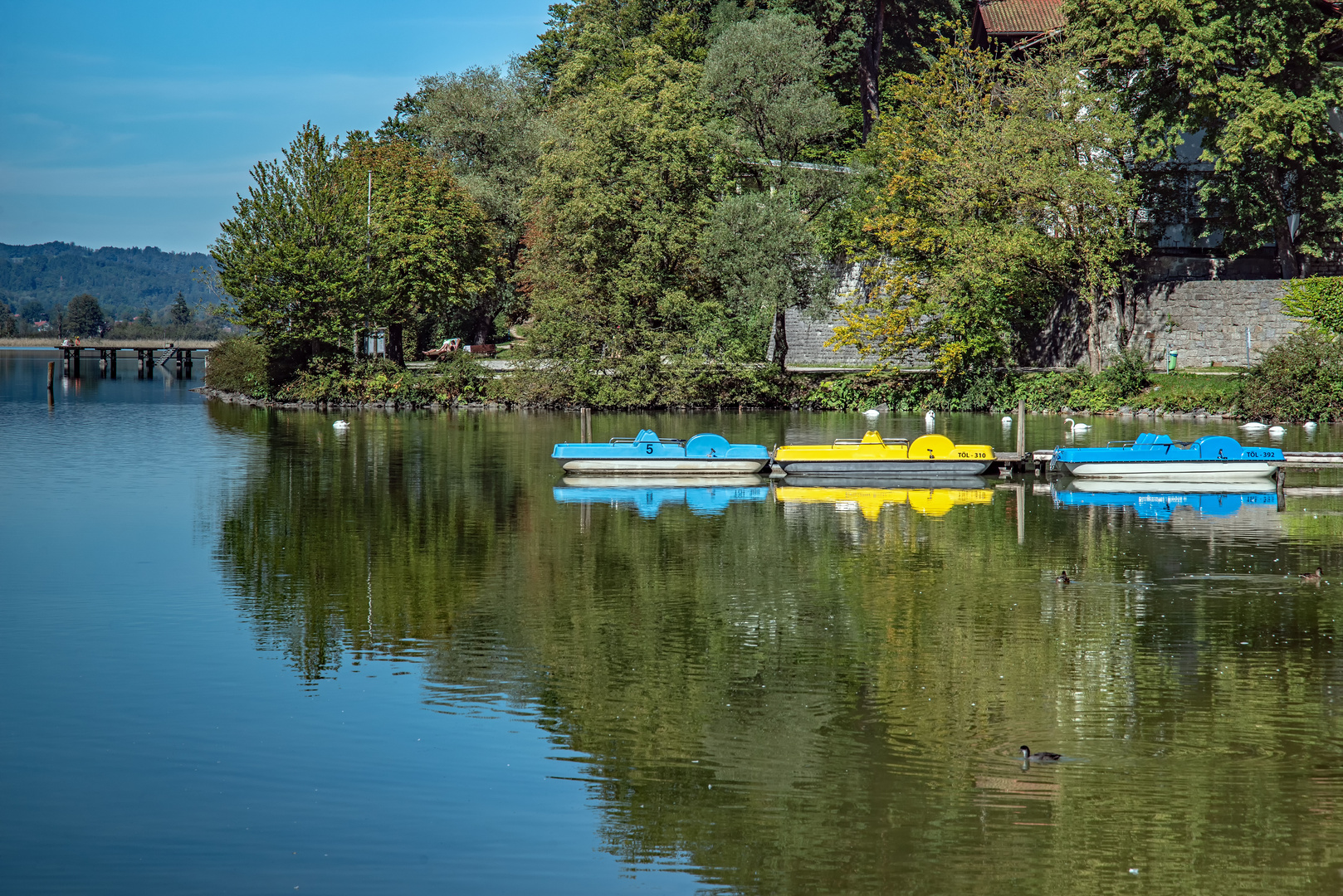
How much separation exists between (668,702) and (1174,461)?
72.1ft

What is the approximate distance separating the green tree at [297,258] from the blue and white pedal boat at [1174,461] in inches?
1516

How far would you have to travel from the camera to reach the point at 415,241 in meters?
62.5

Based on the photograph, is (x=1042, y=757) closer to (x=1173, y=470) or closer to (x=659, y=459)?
(x=1173, y=470)

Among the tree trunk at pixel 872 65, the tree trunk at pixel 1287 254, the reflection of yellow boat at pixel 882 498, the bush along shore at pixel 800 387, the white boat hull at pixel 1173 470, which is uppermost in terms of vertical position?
the tree trunk at pixel 872 65

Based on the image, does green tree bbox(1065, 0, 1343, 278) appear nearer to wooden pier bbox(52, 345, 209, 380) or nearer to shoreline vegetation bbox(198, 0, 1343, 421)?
shoreline vegetation bbox(198, 0, 1343, 421)

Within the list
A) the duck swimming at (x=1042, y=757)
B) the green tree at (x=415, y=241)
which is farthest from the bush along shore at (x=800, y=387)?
the duck swimming at (x=1042, y=757)

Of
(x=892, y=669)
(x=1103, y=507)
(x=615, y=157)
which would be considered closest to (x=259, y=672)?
(x=892, y=669)

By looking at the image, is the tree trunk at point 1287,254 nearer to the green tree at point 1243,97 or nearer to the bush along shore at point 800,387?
the green tree at point 1243,97

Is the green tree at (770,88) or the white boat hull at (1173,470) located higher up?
the green tree at (770,88)

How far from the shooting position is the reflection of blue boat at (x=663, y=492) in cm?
3003

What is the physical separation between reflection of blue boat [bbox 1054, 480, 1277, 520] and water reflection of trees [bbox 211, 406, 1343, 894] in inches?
71.9

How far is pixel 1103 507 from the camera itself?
28.9 m

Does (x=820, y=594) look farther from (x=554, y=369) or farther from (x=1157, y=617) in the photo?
(x=554, y=369)

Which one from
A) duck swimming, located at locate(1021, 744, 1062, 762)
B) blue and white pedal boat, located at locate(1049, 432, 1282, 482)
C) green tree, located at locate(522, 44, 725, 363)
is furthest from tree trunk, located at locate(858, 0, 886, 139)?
duck swimming, located at locate(1021, 744, 1062, 762)
